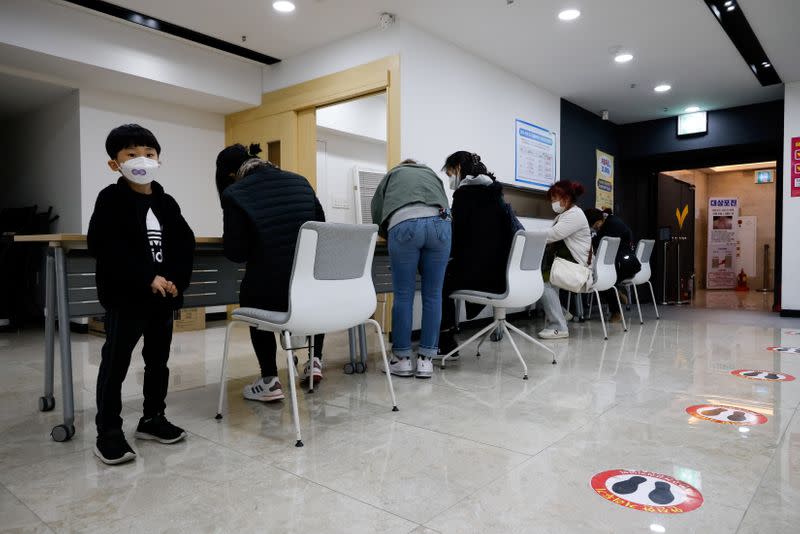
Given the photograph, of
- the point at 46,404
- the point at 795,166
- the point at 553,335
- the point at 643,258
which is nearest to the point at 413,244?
the point at 46,404

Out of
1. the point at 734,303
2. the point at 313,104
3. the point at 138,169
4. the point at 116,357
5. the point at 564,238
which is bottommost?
the point at 734,303

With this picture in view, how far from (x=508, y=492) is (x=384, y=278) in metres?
1.95

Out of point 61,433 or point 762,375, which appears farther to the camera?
point 762,375

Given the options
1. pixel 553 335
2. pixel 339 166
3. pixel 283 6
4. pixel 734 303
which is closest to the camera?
pixel 283 6

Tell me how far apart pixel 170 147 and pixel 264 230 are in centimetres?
376

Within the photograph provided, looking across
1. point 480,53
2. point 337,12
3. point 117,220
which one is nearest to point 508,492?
point 117,220

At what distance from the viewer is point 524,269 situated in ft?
10.3

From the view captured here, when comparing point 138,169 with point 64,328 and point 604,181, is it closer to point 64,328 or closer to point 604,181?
point 64,328

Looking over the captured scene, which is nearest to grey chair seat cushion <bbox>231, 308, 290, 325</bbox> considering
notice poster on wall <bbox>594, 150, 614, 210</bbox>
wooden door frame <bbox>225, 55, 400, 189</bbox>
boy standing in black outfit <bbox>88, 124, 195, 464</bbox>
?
boy standing in black outfit <bbox>88, 124, 195, 464</bbox>

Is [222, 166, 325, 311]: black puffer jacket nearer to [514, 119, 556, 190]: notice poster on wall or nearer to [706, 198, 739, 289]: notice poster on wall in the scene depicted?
[514, 119, 556, 190]: notice poster on wall

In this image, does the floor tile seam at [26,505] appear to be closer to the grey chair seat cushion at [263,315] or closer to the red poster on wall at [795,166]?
the grey chair seat cushion at [263,315]

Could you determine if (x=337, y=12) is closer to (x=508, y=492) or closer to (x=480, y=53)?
(x=480, y=53)

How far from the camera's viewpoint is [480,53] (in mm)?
4922

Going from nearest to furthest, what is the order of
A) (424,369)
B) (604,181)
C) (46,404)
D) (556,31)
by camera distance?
(46,404) → (424,369) → (556,31) → (604,181)
